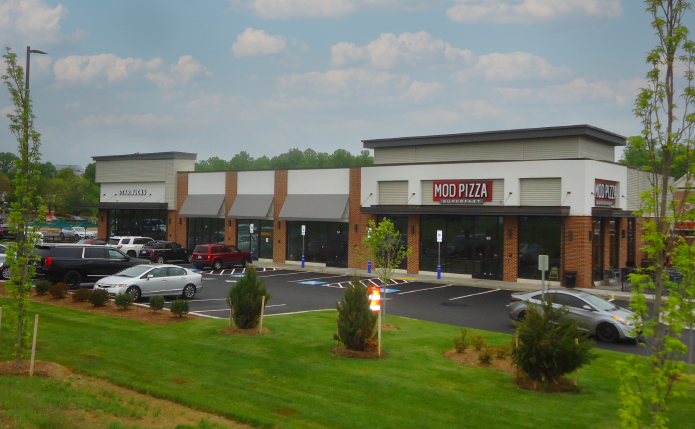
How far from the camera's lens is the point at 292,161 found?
15638 cm

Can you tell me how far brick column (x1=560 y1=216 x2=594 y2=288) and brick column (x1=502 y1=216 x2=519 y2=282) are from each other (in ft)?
9.44

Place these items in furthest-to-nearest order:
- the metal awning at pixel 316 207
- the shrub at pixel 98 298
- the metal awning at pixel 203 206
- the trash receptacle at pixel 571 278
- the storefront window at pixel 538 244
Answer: the metal awning at pixel 203 206 → the metal awning at pixel 316 207 → the storefront window at pixel 538 244 → the trash receptacle at pixel 571 278 → the shrub at pixel 98 298

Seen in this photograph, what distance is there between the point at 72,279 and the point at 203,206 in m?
22.3

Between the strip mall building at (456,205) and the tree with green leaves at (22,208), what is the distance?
65.0 ft

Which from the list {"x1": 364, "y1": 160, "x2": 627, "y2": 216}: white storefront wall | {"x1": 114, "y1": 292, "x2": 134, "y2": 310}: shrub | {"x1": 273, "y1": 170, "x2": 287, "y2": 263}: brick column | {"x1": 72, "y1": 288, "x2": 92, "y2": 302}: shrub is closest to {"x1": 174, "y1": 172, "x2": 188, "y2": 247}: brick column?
{"x1": 273, "y1": 170, "x2": 287, "y2": 263}: brick column

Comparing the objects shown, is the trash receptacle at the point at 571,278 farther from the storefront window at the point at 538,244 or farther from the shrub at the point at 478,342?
the shrub at the point at 478,342

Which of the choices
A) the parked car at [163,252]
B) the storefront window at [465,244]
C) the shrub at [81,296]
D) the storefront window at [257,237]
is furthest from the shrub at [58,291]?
the storefront window at [257,237]

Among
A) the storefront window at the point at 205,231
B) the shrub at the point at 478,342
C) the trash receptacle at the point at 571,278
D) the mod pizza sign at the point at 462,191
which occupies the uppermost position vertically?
the mod pizza sign at the point at 462,191

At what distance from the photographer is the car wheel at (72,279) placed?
79.4 feet

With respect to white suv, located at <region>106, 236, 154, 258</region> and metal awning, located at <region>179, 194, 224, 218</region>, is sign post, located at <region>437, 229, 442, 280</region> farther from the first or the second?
white suv, located at <region>106, 236, 154, 258</region>

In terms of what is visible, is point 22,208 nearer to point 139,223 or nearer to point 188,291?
point 188,291

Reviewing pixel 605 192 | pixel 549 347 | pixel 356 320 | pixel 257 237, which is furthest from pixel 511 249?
pixel 549 347

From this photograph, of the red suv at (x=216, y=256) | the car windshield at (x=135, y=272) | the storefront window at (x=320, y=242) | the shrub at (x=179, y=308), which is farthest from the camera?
the storefront window at (x=320, y=242)

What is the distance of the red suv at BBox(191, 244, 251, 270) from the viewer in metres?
36.8
